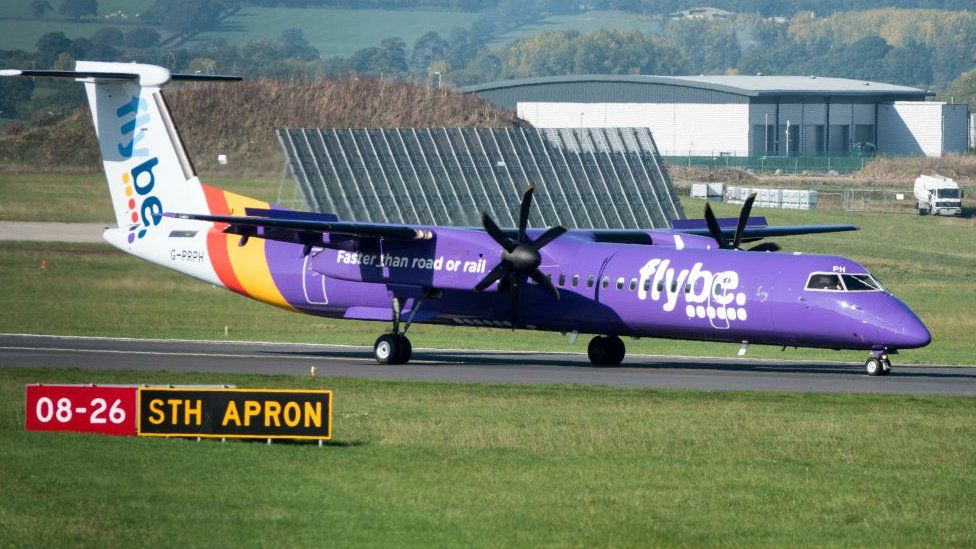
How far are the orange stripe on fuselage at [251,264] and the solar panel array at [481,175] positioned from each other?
73.0 feet

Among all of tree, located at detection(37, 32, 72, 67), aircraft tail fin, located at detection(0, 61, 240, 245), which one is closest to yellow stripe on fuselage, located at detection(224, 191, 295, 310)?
aircraft tail fin, located at detection(0, 61, 240, 245)

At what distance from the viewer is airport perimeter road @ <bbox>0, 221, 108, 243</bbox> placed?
217 ft

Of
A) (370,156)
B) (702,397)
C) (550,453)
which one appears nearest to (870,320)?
(702,397)

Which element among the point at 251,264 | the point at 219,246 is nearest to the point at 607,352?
the point at 251,264

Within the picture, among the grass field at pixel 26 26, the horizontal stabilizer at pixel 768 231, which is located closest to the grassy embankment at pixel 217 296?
the horizontal stabilizer at pixel 768 231

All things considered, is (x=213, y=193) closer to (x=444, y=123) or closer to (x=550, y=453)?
(x=550, y=453)

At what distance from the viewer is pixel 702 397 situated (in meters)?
27.6

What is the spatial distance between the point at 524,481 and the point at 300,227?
53.3 ft

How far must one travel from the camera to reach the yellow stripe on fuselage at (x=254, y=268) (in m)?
37.3

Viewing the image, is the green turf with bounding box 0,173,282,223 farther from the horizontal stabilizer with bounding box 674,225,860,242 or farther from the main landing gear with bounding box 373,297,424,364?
the horizontal stabilizer with bounding box 674,225,860,242

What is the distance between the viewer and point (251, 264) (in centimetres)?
3750

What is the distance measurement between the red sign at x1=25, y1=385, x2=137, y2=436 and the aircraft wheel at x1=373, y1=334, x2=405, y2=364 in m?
15.1

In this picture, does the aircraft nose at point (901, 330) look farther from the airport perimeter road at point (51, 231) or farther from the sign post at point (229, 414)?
the airport perimeter road at point (51, 231)

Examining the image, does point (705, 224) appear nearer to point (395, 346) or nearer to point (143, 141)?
point (395, 346)
